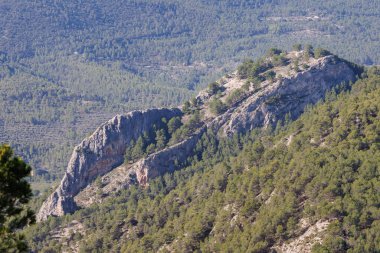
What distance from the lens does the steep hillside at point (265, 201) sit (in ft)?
266

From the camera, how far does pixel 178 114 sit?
132875 millimetres

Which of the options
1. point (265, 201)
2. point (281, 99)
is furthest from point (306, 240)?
point (281, 99)

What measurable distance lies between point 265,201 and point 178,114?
4376 centimetres

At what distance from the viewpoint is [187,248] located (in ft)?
298

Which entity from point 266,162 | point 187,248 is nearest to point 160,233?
point 187,248

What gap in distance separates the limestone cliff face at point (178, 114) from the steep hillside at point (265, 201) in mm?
2720

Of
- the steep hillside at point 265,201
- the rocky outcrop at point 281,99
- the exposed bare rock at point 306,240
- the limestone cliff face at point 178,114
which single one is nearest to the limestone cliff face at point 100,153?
the limestone cliff face at point 178,114

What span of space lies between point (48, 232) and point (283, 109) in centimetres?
4089

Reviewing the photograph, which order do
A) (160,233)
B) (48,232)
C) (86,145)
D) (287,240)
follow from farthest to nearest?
(86,145) → (48,232) → (160,233) → (287,240)

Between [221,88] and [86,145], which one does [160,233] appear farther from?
[221,88]

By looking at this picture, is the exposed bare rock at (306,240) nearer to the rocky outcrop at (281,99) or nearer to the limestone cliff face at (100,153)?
the limestone cliff face at (100,153)

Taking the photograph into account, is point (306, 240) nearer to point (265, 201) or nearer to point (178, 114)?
point (265, 201)

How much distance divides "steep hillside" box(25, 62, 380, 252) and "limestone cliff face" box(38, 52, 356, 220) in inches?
107

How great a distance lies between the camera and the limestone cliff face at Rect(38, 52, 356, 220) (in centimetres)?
12162
